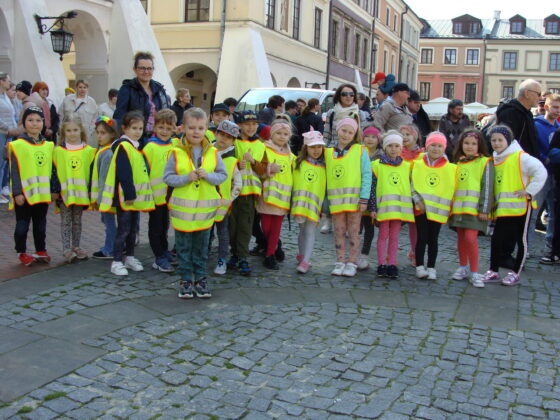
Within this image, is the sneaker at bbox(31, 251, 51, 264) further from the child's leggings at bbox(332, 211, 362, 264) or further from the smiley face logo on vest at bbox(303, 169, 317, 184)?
the child's leggings at bbox(332, 211, 362, 264)

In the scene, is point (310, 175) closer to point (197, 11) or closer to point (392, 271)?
point (392, 271)

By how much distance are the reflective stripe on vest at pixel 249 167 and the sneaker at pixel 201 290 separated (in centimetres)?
118

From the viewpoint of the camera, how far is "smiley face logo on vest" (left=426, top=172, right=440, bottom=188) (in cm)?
630

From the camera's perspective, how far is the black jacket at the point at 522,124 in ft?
23.6

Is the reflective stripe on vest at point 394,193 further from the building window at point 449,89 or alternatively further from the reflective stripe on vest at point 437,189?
the building window at point 449,89

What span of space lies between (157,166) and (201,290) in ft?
4.70

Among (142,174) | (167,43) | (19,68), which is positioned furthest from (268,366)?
(167,43)

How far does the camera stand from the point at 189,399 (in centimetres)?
357

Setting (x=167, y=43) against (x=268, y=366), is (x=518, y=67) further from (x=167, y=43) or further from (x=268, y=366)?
(x=268, y=366)

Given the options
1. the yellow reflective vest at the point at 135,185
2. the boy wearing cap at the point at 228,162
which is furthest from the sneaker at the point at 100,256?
the boy wearing cap at the point at 228,162

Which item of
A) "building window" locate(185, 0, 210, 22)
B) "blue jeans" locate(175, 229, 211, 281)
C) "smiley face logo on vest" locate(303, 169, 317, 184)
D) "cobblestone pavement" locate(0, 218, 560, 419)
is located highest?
"building window" locate(185, 0, 210, 22)

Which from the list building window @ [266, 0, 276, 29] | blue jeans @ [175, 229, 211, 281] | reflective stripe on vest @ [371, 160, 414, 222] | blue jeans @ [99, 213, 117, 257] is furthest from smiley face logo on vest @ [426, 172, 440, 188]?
building window @ [266, 0, 276, 29]

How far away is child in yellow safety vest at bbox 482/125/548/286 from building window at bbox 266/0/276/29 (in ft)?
67.5

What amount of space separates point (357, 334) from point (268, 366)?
95 centimetres
